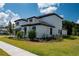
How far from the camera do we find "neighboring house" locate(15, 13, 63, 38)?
45.5 feet

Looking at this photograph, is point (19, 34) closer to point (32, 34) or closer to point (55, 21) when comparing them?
point (32, 34)

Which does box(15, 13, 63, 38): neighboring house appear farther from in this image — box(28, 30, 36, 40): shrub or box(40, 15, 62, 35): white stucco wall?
box(28, 30, 36, 40): shrub

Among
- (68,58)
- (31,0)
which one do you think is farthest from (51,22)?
(68,58)

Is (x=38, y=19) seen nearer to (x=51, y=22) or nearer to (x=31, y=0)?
(x=51, y=22)

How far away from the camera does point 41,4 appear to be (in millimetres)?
12875

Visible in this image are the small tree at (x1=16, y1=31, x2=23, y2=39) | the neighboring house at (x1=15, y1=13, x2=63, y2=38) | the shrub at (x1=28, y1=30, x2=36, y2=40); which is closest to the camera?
the shrub at (x1=28, y1=30, x2=36, y2=40)

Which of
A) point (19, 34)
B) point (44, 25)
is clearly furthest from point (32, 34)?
point (44, 25)

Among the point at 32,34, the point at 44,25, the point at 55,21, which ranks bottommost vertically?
the point at 32,34

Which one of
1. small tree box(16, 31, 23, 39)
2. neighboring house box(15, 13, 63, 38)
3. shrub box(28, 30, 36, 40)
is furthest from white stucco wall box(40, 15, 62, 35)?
small tree box(16, 31, 23, 39)

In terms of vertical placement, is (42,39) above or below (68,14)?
below

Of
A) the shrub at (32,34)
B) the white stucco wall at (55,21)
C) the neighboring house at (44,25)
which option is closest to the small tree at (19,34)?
the neighboring house at (44,25)

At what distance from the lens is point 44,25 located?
14.0 meters

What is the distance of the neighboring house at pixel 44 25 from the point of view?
13.9m

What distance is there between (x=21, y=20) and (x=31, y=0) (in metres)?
1.92
